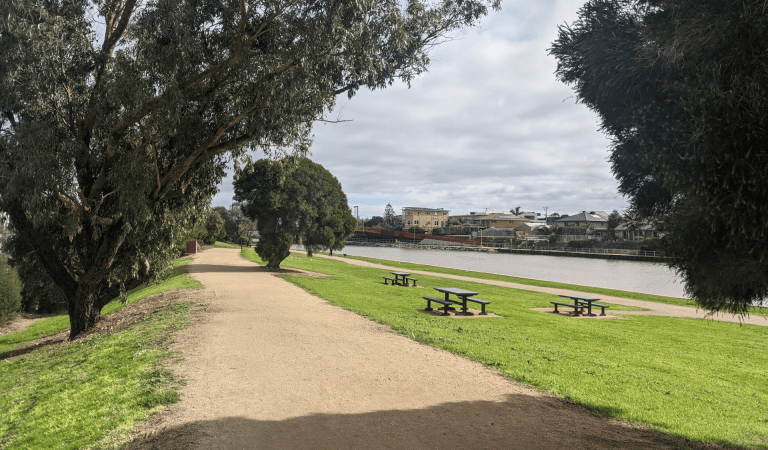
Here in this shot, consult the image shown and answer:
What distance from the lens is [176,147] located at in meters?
10.6

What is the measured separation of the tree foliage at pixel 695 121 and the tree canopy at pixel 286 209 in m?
20.7

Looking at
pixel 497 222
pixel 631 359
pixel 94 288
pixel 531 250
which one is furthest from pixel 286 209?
Answer: pixel 497 222

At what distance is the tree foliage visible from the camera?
128 inches

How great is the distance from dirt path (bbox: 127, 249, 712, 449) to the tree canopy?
15482 millimetres

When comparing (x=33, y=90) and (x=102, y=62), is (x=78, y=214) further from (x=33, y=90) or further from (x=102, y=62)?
(x=102, y=62)

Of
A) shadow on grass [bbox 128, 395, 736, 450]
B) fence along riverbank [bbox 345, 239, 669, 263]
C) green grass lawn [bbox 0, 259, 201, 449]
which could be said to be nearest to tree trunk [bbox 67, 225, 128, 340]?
green grass lawn [bbox 0, 259, 201, 449]

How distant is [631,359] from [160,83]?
10.8m

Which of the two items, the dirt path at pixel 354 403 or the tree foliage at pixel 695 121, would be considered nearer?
the tree foliage at pixel 695 121

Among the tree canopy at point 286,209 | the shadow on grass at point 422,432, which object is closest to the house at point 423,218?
the tree canopy at point 286,209

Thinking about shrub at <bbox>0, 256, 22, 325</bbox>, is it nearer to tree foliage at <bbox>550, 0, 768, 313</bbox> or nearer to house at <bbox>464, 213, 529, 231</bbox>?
tree foliage at <bbox>550, 0, 768, 313</bbox>

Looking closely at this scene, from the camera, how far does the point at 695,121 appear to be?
3.41 m

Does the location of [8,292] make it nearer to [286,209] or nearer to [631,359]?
[286,209]

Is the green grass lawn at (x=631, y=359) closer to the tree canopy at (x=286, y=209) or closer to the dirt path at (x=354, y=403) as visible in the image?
the dirt path at (x=354, y=403)

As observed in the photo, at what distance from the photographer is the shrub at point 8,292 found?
1866cm
